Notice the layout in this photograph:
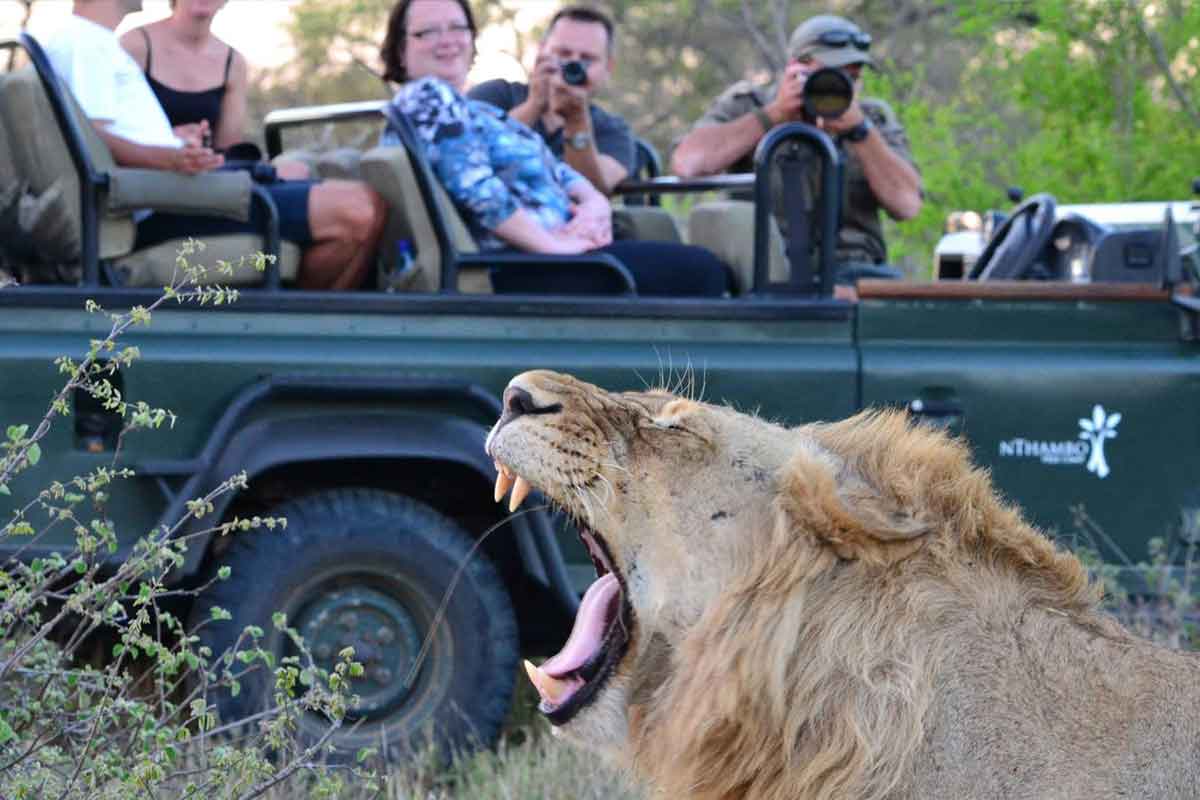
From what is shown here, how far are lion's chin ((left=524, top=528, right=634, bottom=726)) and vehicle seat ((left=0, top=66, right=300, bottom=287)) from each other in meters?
2.04

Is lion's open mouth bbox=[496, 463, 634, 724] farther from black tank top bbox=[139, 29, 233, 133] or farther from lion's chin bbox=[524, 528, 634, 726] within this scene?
black tank top bbox=[139, 29, 233, 133]

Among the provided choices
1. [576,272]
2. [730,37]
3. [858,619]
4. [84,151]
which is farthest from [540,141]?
[730,37]

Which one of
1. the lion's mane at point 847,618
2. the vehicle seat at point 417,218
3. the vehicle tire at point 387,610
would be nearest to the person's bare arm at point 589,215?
the vehicle seat at point 417,218

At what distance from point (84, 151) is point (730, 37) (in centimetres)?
1721

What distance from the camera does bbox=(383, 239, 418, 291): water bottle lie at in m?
4.61

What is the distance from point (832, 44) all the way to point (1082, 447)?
161 cm

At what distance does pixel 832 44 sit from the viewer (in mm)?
5652

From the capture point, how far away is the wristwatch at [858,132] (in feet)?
18.1

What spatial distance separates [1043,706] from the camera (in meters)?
2.12

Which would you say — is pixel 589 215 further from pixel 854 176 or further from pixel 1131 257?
pixel 1131 257

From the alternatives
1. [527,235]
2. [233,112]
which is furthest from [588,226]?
[233,112]

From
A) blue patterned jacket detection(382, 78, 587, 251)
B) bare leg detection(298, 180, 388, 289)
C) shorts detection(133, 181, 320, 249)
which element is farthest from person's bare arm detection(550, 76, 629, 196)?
shorts detection(133, 181, 320, 249)

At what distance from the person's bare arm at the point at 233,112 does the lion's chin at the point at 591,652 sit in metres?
2.86

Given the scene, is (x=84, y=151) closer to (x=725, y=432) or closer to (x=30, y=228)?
(x=30, y=228)
